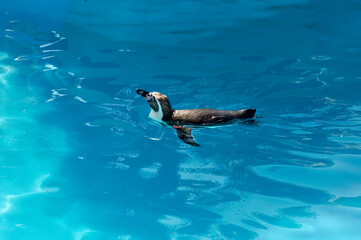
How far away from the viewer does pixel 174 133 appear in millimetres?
5094

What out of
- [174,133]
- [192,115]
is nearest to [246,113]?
[192,115]

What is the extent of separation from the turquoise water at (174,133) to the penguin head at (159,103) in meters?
0.38

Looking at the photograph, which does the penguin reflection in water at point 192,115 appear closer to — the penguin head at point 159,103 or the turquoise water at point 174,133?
the penguin head at point 159,103

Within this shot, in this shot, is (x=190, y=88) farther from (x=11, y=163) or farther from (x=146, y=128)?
(x=11, y=163)

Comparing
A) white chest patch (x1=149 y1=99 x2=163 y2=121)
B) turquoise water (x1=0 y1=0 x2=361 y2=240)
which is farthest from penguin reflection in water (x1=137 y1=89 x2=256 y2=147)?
turquoise water (x1=0 y1=0 x2=361 y2=240)

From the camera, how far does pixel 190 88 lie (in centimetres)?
627

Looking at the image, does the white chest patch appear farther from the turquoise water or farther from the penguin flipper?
the penguin flipper

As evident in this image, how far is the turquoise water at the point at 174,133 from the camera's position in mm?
4094

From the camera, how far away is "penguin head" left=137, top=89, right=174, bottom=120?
15.2 ft

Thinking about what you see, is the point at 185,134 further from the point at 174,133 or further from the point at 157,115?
the point at 174,133

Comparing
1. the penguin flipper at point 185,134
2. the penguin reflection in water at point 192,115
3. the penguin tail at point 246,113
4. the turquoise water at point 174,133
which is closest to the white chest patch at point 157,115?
the penguin reflection in water at point 192,115

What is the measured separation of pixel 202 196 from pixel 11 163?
7.42 ft

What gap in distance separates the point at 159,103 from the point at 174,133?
21.5 inches

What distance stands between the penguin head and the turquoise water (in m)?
0.38
